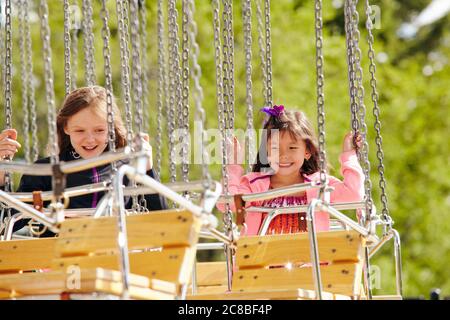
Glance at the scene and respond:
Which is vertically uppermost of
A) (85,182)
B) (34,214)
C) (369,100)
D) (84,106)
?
(369,100)

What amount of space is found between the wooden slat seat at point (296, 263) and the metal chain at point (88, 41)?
154 cm

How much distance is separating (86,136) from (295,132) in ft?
4.68

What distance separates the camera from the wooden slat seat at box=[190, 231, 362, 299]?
6785 mm

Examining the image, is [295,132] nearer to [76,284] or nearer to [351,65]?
[351,65]

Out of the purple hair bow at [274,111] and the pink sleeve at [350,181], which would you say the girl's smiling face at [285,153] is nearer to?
the purple hair bow at [274,111]

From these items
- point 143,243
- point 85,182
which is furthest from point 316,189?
point 143,243

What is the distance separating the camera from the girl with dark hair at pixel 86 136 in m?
7.77

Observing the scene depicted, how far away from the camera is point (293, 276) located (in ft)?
22.9

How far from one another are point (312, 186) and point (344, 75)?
716 inches

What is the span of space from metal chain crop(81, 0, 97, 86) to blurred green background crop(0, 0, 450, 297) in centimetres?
1185

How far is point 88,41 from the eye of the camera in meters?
7.59

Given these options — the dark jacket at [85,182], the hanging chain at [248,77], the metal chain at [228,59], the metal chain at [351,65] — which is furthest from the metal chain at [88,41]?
the metal chain at [351,65]

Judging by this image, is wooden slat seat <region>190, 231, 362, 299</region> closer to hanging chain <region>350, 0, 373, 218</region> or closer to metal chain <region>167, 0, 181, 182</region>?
hanging chain <region>350, 0, 373, 218</region>
